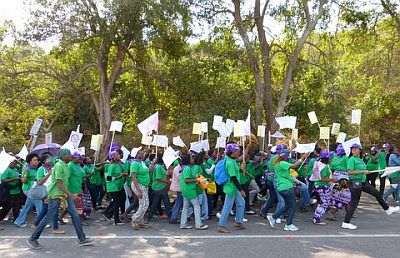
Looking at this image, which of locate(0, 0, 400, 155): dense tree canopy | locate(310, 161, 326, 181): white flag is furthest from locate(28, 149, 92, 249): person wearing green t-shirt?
locate(0, 0, 400, 155): dense tree canopy

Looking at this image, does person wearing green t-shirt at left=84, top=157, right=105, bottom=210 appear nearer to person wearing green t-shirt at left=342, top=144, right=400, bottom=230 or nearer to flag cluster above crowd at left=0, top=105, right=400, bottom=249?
flag cluster above crowd at left=0, top=105, right=400, bottom=249

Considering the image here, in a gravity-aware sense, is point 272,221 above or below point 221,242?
above

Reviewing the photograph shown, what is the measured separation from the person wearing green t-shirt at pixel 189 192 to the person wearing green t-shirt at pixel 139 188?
687 mm

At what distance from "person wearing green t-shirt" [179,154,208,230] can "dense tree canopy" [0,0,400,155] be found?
6.84 meters

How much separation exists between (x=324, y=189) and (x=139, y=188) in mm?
3600

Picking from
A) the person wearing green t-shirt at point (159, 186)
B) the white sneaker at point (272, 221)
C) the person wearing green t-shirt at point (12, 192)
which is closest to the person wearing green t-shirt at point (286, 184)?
the white sneaker at point (272, 221)

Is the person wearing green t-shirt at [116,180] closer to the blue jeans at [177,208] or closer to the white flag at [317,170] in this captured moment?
the blue jeans at [177,208]


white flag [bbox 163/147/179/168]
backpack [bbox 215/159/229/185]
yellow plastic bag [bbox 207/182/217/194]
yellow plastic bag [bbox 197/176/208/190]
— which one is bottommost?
yellow plastic bag [bbox 207/182/217/194]

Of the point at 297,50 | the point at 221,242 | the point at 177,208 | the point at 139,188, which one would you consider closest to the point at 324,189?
the point at 177,208

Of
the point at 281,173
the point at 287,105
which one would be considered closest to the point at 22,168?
the point at 281,173

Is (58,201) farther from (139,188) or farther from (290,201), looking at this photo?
(290,201)

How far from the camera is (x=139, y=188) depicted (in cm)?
974

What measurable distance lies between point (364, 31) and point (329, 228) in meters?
11.1

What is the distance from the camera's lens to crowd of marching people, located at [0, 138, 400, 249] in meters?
9.25
